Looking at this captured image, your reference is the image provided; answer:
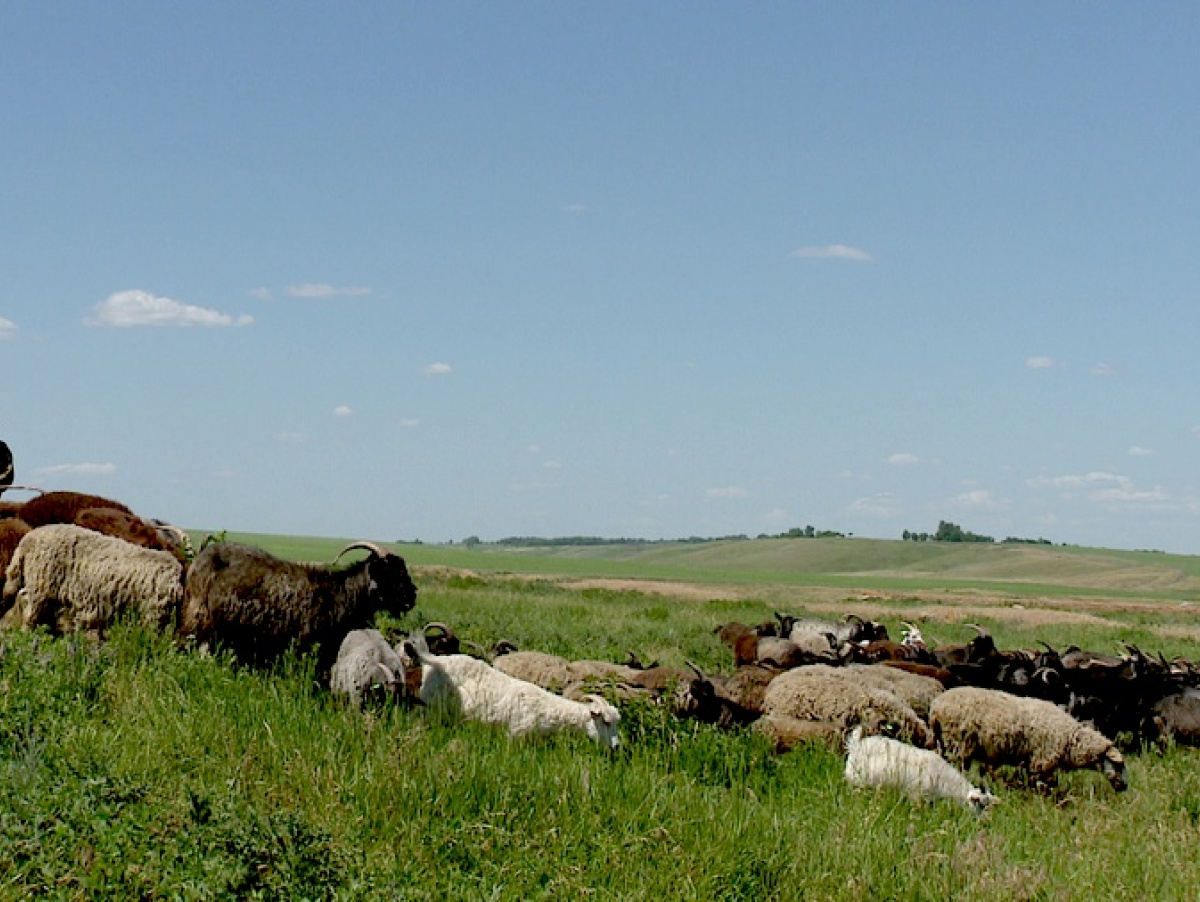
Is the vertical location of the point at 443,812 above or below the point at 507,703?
below

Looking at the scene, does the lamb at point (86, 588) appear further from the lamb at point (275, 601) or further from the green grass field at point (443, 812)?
the green grass field at point (443, 812)

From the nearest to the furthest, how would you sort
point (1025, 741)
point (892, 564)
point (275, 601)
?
point (275, 601), point (1025, 741), point (892, 564)

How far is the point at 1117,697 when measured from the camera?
47.2 ft

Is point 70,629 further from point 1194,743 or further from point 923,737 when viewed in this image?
point 1194,743

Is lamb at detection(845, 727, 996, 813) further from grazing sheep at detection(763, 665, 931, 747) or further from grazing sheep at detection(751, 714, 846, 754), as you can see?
grazing sheep at detection(763, 665, 931, 747)

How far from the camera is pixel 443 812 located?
6.93m

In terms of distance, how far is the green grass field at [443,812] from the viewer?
20.1 feet

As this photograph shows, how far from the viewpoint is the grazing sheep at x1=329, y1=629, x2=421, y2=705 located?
31.2 ft

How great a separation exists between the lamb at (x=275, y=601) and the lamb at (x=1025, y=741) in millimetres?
5389

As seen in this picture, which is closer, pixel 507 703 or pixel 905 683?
pixel 507 703

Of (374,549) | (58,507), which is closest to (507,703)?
(374,549)

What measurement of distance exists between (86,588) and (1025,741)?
8.57 m

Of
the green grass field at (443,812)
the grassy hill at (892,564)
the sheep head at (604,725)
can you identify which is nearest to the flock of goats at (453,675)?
the sheep head at (604,725)

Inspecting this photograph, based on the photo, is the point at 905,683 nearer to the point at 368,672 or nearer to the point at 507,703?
the point at 507,703
